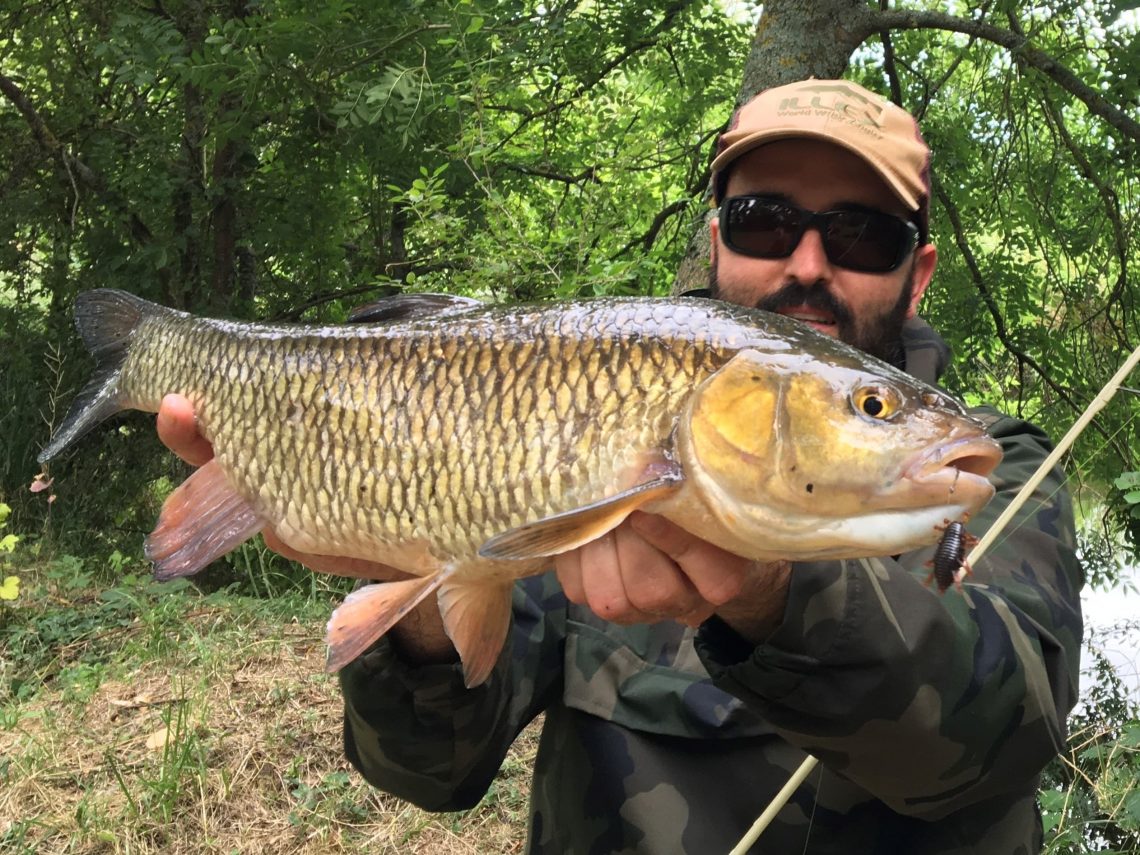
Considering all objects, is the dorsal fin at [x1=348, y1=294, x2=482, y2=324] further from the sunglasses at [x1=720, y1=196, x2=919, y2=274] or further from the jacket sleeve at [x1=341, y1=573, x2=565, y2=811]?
the sunglasses at [x1=720, y1=196, x2=919, y2=274]

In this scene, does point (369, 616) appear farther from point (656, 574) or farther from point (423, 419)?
point (656, 574)

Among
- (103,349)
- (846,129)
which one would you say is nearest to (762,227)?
(846,129)

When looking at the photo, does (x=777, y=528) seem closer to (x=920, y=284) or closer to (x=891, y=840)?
(x=891, y=840)

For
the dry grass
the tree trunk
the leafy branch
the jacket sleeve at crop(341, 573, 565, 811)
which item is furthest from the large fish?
the leafy branch

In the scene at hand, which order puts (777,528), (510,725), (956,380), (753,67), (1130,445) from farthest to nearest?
(956,380), (1130,445), (753,67), (510,725), (777,528)

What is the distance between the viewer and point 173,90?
209 inches

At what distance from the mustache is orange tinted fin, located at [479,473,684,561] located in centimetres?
89

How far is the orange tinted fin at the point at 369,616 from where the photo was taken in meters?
1.18

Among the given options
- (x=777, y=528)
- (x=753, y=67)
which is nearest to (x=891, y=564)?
(x=777, y=528)

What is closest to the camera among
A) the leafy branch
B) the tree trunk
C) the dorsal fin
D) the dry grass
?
the dorsal fin

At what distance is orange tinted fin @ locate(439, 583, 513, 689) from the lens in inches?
46.9

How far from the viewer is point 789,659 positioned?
1032 millimetres

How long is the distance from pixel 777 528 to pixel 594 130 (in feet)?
15.2

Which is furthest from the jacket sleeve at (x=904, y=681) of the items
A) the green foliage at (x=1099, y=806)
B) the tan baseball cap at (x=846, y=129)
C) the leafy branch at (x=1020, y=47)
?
the leafy branch at (x=1020, y=47)
